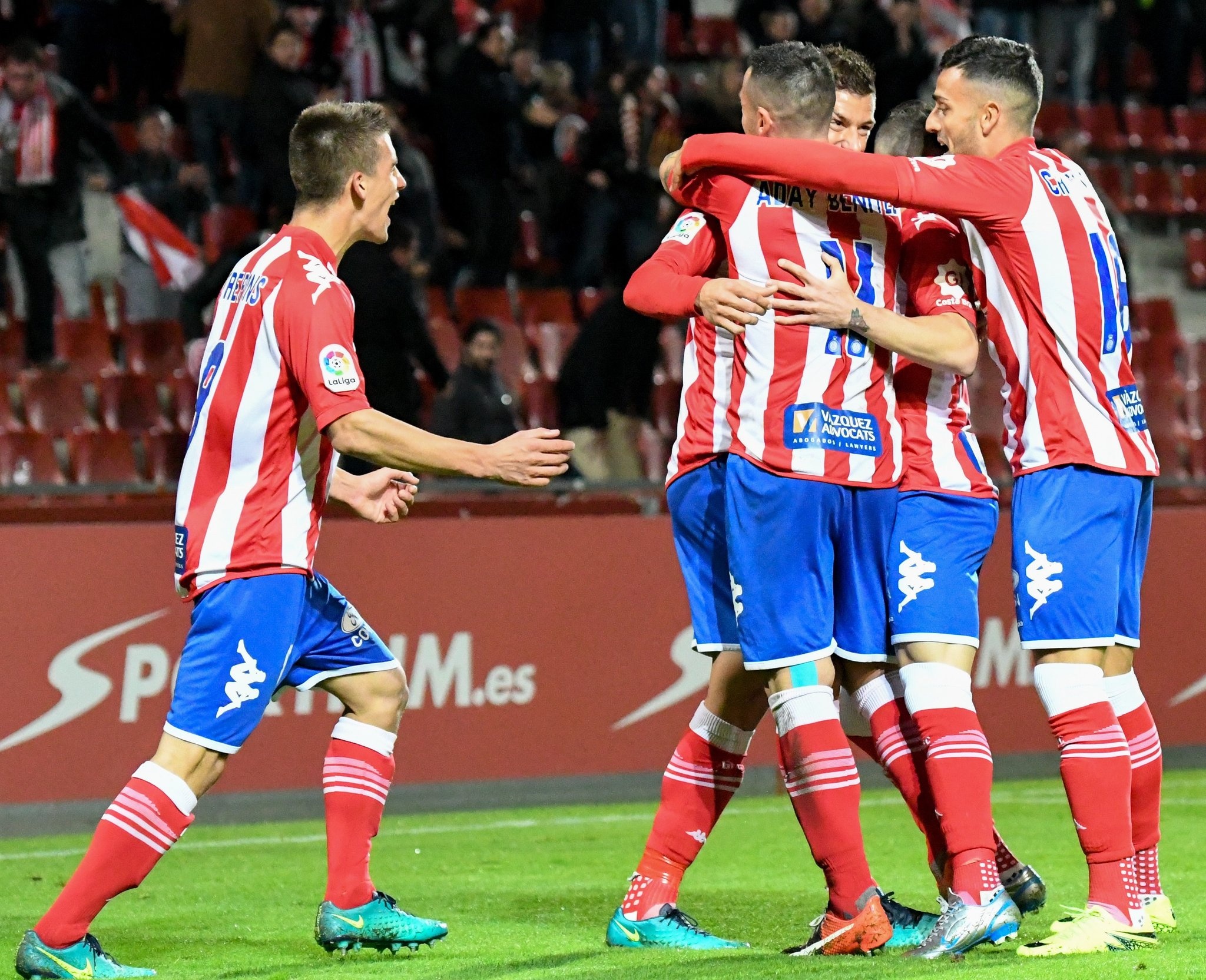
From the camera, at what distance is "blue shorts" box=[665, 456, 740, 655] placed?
4.96 m

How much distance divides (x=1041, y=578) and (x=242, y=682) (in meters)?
2.01

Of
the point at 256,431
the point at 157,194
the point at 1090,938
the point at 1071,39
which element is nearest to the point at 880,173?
the point at 256,431

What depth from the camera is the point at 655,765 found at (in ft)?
Answer: 30.0

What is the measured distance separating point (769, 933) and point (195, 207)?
8.42 meters

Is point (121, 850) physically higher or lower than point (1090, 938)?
higher

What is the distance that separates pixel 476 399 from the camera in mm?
10602

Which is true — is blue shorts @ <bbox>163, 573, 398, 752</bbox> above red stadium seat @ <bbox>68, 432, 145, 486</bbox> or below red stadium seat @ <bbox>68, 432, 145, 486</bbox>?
above

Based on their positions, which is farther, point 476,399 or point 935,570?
point 476,399

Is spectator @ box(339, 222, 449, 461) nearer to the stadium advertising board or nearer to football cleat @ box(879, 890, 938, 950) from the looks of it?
the stadium advertising board

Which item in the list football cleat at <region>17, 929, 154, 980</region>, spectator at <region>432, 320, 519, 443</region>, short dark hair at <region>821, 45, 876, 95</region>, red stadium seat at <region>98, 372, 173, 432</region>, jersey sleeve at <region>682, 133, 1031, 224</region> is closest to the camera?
football cleat at <region>17, 929, 154, 980</region>

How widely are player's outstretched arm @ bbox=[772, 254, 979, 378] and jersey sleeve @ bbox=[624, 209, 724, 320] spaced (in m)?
0.23

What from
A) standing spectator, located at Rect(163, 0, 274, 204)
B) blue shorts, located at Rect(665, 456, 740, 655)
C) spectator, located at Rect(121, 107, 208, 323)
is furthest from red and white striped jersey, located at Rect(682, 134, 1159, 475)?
standing spectator, located at Rect(163, 0, 274, 204)

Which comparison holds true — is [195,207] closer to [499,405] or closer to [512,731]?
[499,405]

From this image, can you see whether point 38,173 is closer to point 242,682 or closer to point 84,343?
point 84,343
